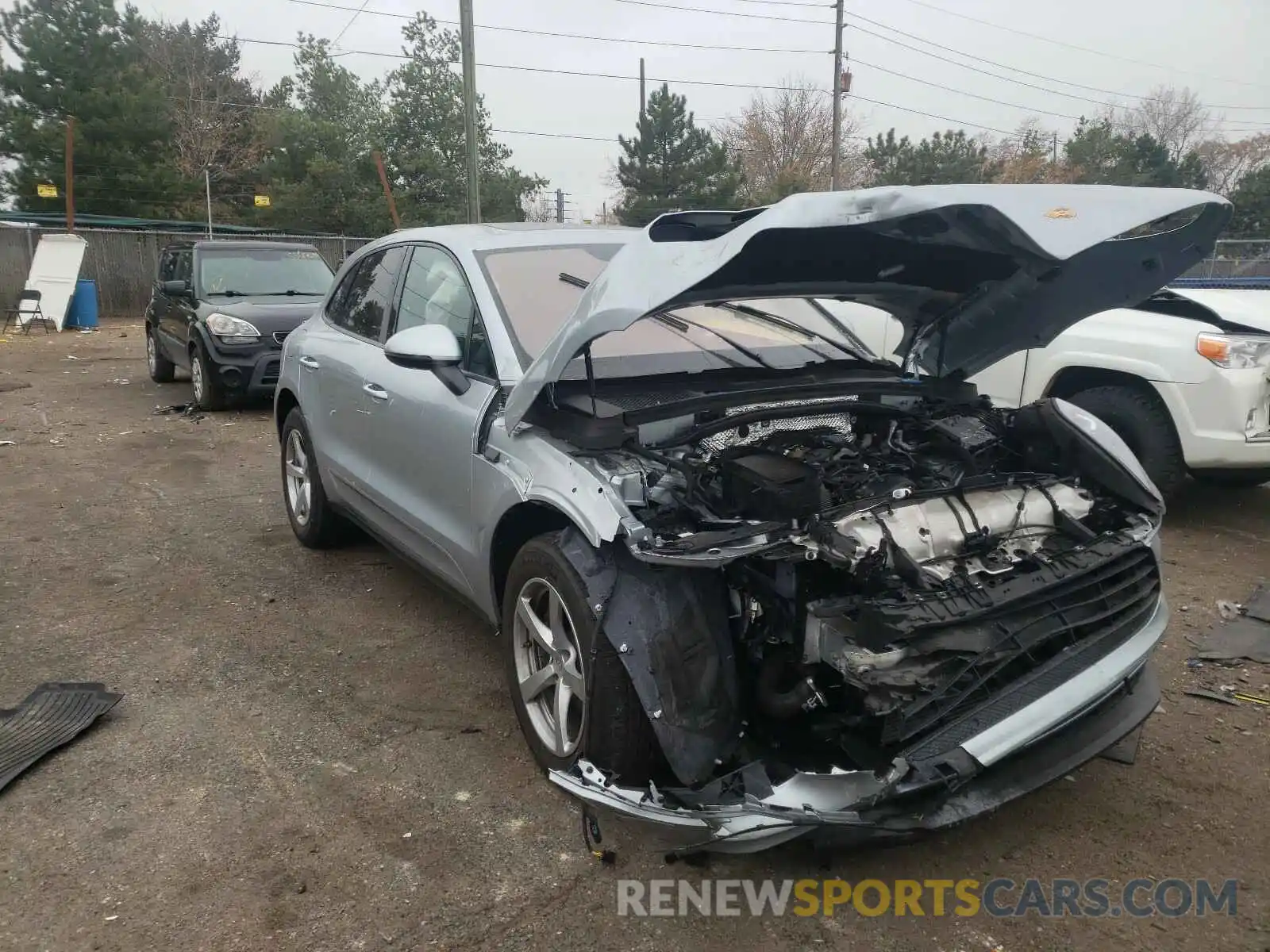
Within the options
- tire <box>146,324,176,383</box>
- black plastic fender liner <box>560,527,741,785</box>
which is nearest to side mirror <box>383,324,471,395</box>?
black plastic fender liner <box>560,527,741,785</box>

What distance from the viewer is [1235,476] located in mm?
6000

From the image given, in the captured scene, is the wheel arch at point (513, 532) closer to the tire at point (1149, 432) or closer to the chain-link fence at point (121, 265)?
the tire at point (1149, 432)

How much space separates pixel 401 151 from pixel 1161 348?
95.0ft

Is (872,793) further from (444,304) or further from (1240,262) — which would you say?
(1240,262)

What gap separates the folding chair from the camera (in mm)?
18234

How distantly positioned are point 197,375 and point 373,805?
8432 millimetres

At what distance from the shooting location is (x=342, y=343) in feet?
15.3

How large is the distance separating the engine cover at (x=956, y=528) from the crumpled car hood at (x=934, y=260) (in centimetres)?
74

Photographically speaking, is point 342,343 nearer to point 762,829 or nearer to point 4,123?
point 762,829

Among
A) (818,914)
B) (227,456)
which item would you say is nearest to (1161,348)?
(818,914)

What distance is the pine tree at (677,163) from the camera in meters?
29.9

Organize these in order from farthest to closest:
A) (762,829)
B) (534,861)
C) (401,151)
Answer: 1. (401,151)
2. (534,861)
3. (762,829)

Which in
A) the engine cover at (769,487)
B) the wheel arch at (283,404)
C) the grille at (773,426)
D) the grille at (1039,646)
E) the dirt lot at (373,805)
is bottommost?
the dirt lot at (373,805)

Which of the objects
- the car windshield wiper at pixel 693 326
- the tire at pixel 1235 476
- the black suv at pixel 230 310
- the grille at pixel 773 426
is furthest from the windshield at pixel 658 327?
the black suv at pixel 230 310
